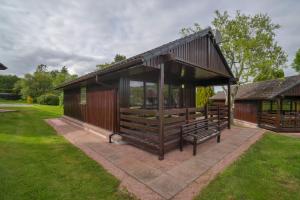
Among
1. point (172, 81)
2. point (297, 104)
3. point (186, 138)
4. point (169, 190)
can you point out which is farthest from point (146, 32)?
point (297, 104)

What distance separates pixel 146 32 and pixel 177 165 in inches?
406

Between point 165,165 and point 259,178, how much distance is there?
6.83 feet

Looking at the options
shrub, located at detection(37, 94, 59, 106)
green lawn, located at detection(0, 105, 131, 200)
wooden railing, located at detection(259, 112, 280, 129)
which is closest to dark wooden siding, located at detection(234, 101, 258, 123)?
wooden railing, located at detection(259, 112, 280, 129)

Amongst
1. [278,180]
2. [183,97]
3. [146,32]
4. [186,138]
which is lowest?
[278,180]

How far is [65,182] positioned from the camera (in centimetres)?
317

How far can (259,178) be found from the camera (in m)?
3.44

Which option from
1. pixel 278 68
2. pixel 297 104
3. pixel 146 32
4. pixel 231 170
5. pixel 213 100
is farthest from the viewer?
pixel 213 100

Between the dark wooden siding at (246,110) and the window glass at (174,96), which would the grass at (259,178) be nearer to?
the window glass at (174,96)

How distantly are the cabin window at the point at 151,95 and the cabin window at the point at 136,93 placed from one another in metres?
0.31

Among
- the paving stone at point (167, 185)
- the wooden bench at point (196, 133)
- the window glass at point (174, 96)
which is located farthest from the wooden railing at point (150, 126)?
the window glass at point (174, 96)

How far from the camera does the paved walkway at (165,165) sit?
116 inches

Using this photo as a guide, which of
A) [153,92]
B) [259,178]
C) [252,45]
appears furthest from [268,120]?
[259,178]

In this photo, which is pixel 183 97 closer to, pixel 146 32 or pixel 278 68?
pixel 146 32

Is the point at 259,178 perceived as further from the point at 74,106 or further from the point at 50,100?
the point at 50,100
